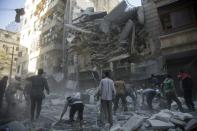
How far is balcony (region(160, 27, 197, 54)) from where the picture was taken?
14609mm

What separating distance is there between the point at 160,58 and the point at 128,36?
4287 mm

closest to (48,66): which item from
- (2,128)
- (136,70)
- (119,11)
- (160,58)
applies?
(119,11)

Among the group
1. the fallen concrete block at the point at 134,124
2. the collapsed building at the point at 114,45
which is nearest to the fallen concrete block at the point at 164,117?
the fallen concrete block at the point at 134,124

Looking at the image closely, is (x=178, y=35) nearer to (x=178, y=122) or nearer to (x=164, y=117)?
(x=164, y=117)

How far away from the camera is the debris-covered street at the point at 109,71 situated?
24.2 feet

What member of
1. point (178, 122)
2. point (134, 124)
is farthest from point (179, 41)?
point (134, 124)

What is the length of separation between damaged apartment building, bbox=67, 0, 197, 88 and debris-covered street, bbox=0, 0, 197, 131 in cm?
6

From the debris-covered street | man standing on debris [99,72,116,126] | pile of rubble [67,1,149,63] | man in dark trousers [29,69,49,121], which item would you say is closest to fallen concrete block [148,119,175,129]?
the debris-covered street

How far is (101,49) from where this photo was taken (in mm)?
21938

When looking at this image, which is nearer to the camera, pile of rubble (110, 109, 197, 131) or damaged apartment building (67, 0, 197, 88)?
pile of rubble (110, 109, 197, 131)

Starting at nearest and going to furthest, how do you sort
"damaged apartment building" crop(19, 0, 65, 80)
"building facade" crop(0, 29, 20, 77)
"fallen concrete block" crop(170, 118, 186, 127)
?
"fallen concrete block" crop(170, 118, 186, 127) < "damaged apartment building" crop(19, 0, 65, 80) < "building facade" crop(0, 29, 20, 77)

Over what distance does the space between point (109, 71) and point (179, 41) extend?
8524mm

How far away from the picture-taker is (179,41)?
599 inches

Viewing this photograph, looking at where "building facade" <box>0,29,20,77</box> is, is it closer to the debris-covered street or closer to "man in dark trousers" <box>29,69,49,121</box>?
the debris-covered street
